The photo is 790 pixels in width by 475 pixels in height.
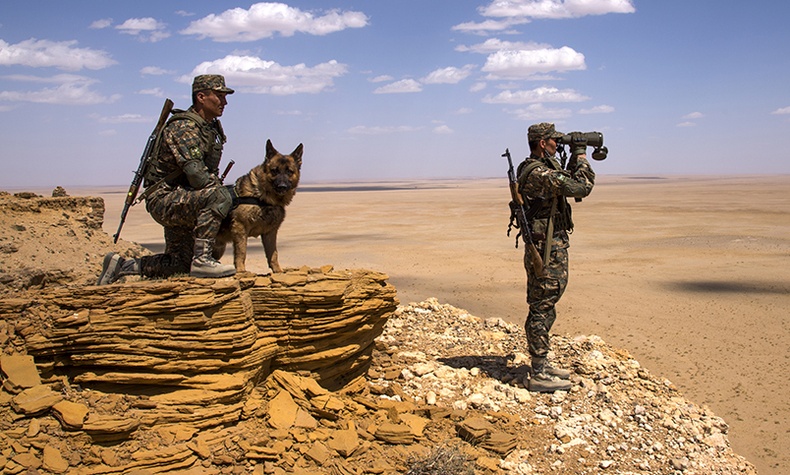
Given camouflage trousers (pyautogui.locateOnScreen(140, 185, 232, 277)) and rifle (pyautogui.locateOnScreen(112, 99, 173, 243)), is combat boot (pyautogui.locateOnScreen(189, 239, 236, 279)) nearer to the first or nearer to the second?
camouflage trousers (pyautogui.locateOnScreen(140, 185, 232, 277))

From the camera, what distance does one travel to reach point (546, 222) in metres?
7.31

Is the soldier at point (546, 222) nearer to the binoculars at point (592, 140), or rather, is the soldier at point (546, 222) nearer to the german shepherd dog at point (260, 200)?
the binoculars at point (592, 140)

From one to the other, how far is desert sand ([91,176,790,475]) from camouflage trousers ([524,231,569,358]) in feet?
10.5

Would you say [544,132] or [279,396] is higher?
[544,132]

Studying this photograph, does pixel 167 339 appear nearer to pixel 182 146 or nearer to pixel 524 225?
pixel 182 146

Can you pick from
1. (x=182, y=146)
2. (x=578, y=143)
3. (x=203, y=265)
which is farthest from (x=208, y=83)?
(x=578, y=143)

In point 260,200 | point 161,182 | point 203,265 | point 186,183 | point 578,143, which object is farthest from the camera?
point 578,143

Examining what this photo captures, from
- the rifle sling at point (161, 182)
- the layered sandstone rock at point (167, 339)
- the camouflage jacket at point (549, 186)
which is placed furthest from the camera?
the camouflage jacket at point (549, 186)

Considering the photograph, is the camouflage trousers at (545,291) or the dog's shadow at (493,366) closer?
the camouflage trousers at (545,291)

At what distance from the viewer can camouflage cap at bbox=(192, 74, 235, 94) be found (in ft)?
19.9

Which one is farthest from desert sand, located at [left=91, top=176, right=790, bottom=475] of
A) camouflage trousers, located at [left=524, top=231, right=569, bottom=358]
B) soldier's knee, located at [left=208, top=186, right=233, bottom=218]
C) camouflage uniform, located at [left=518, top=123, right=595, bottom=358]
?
soldier's knee, located at [left=208, top=186, right=233, bottom=218]

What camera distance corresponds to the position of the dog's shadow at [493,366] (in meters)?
7.89

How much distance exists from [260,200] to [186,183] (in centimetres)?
71

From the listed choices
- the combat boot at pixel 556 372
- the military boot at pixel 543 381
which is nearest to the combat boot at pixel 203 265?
the military boot at pixel 543 381
